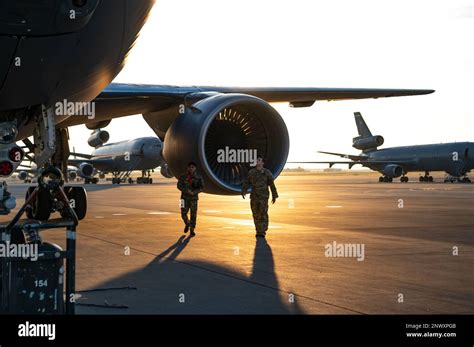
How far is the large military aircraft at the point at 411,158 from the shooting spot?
165 ft

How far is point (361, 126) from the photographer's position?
→ 6688cm

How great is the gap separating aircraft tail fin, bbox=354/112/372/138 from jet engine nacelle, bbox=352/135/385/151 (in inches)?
127

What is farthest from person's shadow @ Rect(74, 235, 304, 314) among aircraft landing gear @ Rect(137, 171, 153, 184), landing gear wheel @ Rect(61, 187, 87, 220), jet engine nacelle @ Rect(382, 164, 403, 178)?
jet engine nacelle @ Rect(382, 164, 403, 178)

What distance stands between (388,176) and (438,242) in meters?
47.0

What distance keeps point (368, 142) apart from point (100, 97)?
5269 centimetres

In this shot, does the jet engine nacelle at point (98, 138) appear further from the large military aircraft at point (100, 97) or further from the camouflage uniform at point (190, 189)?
the camouflage uniform at point (190, 189)

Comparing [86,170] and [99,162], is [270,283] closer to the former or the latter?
[86,170]

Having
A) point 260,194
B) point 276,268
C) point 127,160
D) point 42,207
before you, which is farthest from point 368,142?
point 276,268

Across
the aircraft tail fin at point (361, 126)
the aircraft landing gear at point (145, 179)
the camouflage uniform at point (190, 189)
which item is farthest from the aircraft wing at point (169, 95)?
the aircraft tail fin at point (361, 126)

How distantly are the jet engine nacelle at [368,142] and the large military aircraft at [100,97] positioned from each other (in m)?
48.5

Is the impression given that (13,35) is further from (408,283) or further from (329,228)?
(329,228)

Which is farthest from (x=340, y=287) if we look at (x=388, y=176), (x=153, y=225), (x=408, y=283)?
(x=388, y=176)

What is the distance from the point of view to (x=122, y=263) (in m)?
7.70

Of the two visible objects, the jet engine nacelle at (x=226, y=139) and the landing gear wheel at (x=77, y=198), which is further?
the landing gear wheel at (x=77, y=198)
